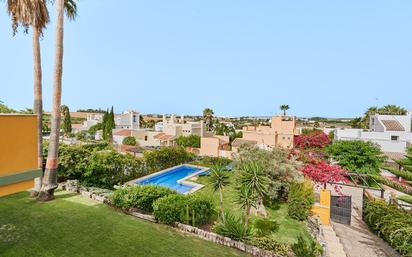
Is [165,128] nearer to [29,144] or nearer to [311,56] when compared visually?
[311,56]

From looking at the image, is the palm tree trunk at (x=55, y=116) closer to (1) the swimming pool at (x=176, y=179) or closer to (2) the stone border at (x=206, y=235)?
(2) the stone border at (x=206, y=235)

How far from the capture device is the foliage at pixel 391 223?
30.2 ft

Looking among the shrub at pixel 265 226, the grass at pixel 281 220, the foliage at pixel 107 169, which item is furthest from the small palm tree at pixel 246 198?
the foliage at pixel 107 169

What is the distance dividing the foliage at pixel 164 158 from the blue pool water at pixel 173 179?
0.98 m

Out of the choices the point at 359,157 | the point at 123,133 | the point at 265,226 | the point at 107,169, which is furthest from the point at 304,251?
the point at 123,133

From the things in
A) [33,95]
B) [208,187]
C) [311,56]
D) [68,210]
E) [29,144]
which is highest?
[311,56]

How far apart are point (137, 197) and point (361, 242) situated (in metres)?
10.8

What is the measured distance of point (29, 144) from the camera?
421cm

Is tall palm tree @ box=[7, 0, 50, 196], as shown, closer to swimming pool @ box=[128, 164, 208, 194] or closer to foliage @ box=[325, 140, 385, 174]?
swimming pool @ box=[128, 164, 208, 194]

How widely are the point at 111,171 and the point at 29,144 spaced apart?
41.7 ft

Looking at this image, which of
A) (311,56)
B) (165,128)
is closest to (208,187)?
(165,128)

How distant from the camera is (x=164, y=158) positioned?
23.5 meters

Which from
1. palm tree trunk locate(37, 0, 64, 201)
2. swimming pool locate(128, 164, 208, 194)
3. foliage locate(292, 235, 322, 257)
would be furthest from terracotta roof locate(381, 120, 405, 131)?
palm tree trunk locate(37, 0, 64, 201)

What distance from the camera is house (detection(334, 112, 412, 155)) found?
2895cm
